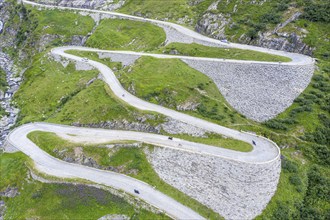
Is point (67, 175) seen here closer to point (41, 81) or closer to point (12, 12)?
point (41, 81)

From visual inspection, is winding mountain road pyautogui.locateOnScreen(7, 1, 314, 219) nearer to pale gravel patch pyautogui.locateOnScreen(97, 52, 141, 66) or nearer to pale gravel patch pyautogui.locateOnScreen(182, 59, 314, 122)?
pale gravel patch pyautogui.locateOnScreen(182, 59, 314, 122)

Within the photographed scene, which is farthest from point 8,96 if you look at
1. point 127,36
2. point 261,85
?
point 261,85

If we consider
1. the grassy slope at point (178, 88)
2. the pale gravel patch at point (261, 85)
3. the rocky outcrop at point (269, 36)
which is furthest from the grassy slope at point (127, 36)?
the pale gravel patch at point (261, 85)

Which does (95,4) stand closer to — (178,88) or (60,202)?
(178,88)

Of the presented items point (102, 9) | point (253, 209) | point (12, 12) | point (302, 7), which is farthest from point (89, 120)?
point (12, 12)

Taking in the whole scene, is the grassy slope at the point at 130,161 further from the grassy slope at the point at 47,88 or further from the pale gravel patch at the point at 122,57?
the pale gravel patch at the point at 122,57

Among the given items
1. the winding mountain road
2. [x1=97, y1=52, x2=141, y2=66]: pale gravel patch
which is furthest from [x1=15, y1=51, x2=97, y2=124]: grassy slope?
the winding mountain road
